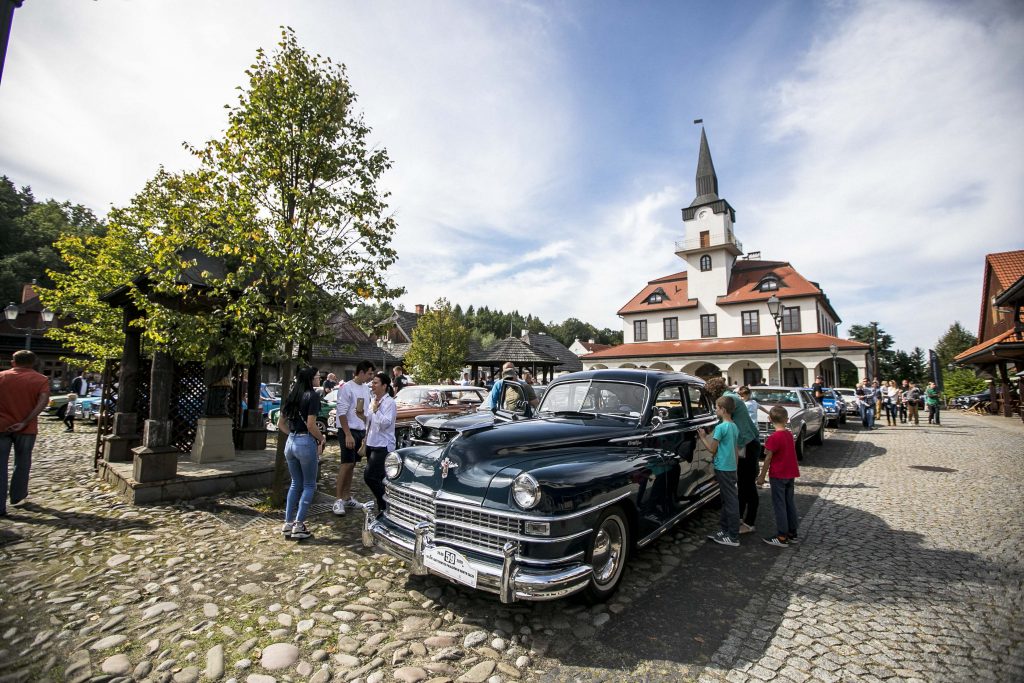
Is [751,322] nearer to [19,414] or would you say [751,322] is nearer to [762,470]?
[762,470]

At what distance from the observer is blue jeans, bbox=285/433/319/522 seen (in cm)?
517

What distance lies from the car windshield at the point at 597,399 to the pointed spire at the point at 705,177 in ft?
134

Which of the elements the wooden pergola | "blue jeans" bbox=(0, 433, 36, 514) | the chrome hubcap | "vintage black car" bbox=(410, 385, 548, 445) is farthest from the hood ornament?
the wooden pergola

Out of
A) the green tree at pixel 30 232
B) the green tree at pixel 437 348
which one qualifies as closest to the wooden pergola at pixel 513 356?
the green tree at pixel 437 348

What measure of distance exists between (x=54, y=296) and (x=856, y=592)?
19416mm

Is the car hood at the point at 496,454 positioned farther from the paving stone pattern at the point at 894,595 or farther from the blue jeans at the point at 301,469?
the paving stone pattern at the point at 894,595

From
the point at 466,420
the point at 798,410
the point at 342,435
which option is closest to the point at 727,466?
the point at 466,420

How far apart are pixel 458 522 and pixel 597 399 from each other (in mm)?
2309

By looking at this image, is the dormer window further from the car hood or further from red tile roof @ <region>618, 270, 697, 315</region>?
the car hood

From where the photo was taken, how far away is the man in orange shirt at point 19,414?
586cm

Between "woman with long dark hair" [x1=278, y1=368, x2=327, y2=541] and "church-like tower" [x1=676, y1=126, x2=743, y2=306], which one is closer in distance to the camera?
"woman with long dark hair" [x1=278, y1=368, x2=327, y2=541]

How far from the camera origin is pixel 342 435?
6359 millimetres

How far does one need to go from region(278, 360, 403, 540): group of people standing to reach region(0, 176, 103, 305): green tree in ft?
156

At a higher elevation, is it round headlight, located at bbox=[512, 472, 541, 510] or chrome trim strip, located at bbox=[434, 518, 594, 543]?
round headlight, located at bbox=[512, 472, 541, 510]
